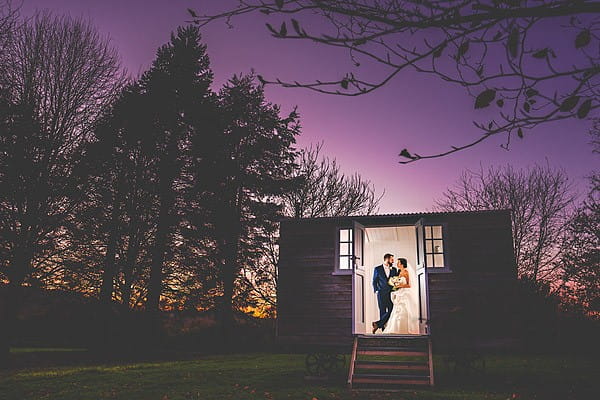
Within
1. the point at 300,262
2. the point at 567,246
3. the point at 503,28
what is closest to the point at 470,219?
the point at 300,262

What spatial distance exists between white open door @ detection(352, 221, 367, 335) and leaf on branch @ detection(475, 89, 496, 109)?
11.0 meters

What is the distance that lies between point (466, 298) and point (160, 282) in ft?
36.9

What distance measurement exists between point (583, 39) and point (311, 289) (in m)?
13.7

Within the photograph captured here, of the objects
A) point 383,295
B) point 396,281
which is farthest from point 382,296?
point 396,281

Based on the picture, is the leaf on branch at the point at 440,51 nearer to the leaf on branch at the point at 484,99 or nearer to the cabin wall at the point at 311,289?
the leaf on branch at the point at 484,99

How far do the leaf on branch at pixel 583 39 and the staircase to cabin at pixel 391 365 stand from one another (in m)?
8.63

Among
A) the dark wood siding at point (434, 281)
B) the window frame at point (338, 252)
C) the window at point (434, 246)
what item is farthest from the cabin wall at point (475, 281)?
the window frame at point (338, 252)

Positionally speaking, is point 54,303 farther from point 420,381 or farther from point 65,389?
point 420,381

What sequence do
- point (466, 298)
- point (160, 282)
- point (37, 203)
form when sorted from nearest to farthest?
point (37, 203) → point (466, 298) → point (160, 282)

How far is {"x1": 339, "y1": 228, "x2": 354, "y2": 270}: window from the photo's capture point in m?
14.3

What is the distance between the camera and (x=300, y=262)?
50.7 ft

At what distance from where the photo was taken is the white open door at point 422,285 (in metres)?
12.4

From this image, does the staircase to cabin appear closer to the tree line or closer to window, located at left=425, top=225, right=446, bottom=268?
window, located at left=425, top=225, right=446, bottom=268

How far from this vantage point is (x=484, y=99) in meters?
1.97
